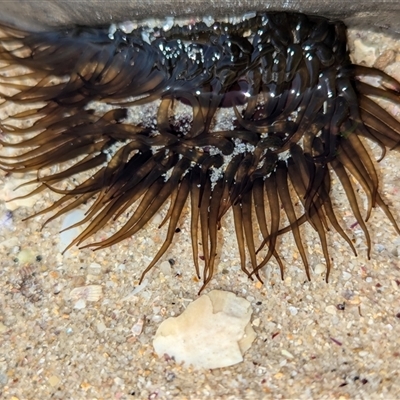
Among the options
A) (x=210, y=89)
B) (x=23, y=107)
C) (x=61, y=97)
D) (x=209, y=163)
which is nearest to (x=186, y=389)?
(x=209, y=163)

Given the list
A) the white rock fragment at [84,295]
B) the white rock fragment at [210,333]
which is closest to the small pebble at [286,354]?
the white rock fragment at [210,333]

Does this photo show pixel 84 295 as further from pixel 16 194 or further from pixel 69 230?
pixel 16 194

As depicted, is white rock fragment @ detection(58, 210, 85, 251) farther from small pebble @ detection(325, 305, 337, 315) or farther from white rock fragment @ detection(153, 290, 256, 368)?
small pebble @ detection(325, 305, 337, 315)

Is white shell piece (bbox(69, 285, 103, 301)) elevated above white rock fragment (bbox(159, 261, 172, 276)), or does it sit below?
below

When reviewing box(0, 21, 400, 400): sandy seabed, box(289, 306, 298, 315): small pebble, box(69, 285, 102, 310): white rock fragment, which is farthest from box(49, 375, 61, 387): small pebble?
box(289, 306, 298, 315): small pebble

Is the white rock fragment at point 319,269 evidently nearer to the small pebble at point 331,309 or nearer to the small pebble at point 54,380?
the small pebble at point 331,309
